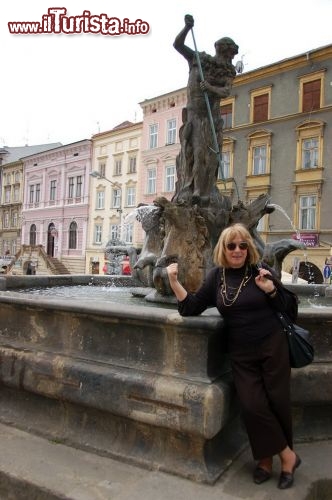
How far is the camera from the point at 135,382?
2.67 meters

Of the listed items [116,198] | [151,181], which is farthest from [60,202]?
[151,181]

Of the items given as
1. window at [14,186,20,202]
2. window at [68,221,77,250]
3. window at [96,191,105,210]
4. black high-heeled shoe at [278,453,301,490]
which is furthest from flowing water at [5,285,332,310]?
window at [14,186,20,202]

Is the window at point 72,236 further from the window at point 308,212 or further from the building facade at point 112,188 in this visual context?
the window at point 308,212

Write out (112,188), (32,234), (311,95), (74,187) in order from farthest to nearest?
1. (32,234)
2. (74,187)
3. (112,188)
4. (311,95)

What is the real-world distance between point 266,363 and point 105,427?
113 centimetres

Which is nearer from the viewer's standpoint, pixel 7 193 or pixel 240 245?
pixel 240 245

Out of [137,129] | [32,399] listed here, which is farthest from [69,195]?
[32,399]

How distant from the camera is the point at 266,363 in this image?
2385 millimetres

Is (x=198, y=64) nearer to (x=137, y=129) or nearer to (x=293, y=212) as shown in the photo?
(x=293, y=212)

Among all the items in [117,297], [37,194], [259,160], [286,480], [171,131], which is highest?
[171,131]

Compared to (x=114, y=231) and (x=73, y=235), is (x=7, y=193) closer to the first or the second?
(x=73, y=235)

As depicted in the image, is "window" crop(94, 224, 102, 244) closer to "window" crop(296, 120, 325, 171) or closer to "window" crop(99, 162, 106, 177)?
"window" crop(99, 162, 106, 177)

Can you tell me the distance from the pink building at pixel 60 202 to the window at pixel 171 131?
897cm

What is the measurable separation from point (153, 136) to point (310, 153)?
1307 centimetres
